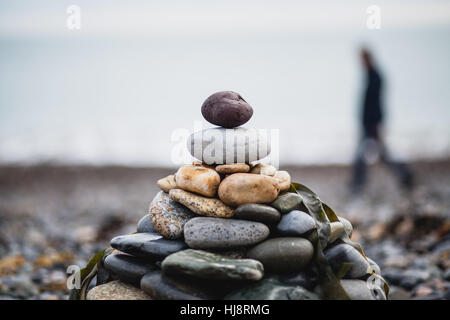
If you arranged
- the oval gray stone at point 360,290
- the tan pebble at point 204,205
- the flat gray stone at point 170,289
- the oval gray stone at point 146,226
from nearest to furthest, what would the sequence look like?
the flat gray stone at point 170,289 < the oval gray stone at point 360,290 < the tan pebble at point 204,205 < the oval gray stone at point 146,226

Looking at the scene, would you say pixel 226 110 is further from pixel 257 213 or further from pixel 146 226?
pixel 146 226

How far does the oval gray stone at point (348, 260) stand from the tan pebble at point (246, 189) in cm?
60

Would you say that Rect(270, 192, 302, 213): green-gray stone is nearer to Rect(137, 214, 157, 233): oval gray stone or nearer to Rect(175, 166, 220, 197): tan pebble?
Rect(175, 166, 220, 197): tan pebble

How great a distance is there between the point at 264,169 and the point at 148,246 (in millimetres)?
1054

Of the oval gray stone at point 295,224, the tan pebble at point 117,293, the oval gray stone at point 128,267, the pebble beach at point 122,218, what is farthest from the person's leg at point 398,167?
the tan pebble at point 117,293

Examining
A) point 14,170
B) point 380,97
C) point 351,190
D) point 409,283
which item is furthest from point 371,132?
point 14,170

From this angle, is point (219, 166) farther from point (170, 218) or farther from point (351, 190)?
point (351, 190)

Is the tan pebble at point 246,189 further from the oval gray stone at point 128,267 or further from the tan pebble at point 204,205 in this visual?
the oval gray stone at point 128,267

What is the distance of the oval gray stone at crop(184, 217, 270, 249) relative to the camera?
280cm

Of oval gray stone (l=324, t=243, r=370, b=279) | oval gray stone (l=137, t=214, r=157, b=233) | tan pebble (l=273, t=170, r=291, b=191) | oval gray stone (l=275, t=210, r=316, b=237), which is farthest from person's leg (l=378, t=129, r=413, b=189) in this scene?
oval gray stone (l=137, t=214, r=157, b=233)

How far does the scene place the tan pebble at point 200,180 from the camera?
305cm

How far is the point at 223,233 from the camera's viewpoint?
9.23 feet

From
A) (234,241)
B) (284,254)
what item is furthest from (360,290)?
(234,241)

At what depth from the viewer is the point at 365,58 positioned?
29.6ft
